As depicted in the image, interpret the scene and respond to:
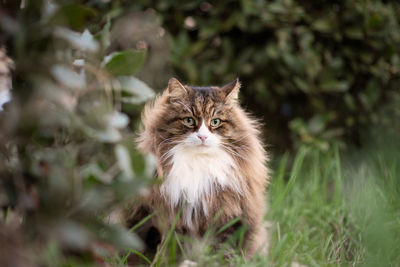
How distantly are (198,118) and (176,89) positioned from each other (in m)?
0.20

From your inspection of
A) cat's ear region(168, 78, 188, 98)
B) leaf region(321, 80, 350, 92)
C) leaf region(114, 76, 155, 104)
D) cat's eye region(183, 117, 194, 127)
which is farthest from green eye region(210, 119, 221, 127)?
leaf region(321, 80, 350, 92)

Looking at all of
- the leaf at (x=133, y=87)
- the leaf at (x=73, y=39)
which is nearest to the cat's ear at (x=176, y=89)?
the leaf at (x=133, y=87)

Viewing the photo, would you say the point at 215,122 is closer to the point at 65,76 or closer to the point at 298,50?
the point at 65,76

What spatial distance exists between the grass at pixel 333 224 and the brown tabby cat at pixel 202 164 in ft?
0.39

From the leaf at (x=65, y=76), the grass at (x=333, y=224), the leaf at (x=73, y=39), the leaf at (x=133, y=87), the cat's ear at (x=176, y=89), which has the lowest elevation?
the grass at (x=333, y=224)

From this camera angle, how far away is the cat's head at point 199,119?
1966 millimetres

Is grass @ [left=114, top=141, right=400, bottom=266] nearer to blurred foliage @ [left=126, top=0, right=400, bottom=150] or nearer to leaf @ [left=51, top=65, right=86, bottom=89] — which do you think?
blurred foliage @ [left=126, top=0, right=400, bottom=150]

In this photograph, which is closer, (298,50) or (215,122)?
(215,122)

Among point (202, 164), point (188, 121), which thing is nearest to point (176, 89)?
point (188, 121)

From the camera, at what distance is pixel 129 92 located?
1.20 m

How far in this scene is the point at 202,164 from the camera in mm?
1985

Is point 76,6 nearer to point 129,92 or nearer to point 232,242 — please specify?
point 129,92

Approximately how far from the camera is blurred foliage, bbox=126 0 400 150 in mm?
3189

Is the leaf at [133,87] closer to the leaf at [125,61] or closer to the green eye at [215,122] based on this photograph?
the leaf at [125,61]
